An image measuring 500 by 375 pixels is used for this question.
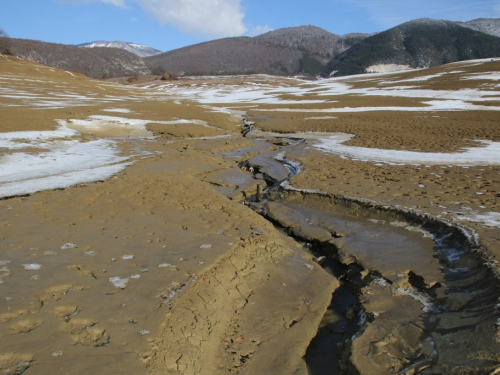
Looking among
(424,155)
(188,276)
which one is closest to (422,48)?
(424,155)

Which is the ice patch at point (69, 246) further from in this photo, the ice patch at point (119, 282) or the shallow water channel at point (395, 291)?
the shallow water channel at point (395, 291)

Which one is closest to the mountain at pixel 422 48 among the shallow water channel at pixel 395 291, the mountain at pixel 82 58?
the mountain at pixel 82 58

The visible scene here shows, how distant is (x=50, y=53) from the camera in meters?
134

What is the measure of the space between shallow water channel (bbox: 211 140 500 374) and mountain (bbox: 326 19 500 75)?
151 meters

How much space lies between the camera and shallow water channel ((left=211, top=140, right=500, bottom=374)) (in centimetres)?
337

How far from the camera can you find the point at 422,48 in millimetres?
147375

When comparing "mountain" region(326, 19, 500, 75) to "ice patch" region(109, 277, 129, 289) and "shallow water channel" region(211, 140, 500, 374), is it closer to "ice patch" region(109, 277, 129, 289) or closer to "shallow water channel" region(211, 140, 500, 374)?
"shallow water channel" region(211, 140, 500, 374)

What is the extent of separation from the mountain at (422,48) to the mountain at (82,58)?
92.0m

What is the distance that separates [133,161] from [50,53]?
15134cm

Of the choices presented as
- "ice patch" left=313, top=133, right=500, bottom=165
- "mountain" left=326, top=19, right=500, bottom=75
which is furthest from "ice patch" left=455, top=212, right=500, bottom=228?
"mountain" left=326, top=19, right=500, bottom=75

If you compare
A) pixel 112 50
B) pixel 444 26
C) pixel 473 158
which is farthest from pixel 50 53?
pixel 444 26

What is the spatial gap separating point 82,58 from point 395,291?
162034 mm

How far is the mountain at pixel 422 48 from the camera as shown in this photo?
139 m

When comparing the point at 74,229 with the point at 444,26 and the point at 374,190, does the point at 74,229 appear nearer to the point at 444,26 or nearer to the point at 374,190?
the point at 374,190
